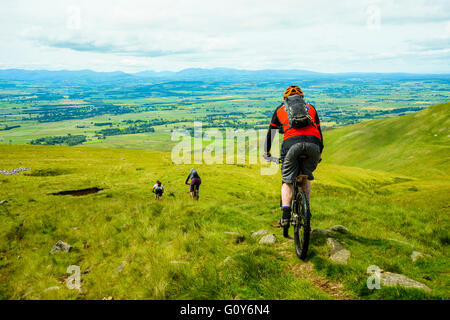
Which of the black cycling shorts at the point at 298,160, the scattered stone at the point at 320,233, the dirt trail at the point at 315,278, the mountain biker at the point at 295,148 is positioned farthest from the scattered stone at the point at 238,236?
the black cycling shorts at the point at 298,160

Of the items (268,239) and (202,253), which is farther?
(268,239)

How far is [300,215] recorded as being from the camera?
822 cm

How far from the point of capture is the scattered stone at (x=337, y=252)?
733 cm

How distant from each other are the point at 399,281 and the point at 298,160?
381 centimetres

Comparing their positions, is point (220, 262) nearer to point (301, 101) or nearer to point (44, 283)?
point (301, 101)

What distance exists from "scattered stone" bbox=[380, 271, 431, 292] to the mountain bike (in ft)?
6.22

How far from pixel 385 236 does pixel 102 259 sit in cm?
1065

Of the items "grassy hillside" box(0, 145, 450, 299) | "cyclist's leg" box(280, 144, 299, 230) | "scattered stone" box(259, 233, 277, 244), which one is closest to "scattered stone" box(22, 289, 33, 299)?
"grassy hillside" box(0, 145, 450, 299)

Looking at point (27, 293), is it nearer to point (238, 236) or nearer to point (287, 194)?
point (238, 236)

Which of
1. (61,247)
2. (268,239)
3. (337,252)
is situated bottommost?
(61,247)

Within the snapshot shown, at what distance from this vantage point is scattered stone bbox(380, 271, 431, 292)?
5.90 meters

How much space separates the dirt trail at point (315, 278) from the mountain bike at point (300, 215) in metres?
0.29

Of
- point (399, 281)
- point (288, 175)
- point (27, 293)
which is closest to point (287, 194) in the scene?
point (288, 175)

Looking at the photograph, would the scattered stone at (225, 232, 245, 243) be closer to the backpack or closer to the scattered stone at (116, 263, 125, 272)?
the scattered stone at (116, 263, 125, 272)
